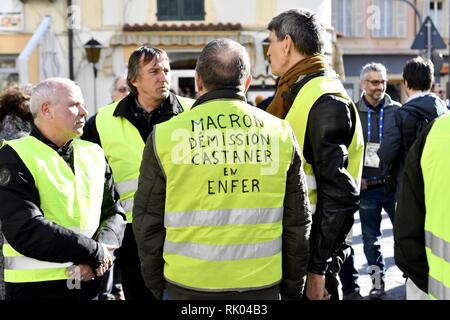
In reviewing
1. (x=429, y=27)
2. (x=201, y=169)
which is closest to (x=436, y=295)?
(x=201, y=169)

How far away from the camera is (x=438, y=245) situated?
2.21 metres

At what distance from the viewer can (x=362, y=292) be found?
576 cm

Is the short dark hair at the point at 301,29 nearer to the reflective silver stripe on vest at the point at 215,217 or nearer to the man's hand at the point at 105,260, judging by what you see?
the reflective silver stripe on vest at the point at 215,217

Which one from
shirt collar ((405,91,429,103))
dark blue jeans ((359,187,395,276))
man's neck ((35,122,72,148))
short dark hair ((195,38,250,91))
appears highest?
short dark hair ((195,38,250,91))

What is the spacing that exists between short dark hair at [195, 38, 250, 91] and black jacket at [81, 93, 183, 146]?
1424 mm

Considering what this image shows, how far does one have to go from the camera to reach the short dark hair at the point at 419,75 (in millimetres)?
5070

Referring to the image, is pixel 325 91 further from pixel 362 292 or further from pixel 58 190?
pixel 362 292

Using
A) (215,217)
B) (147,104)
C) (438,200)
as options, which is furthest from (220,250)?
(147,104)

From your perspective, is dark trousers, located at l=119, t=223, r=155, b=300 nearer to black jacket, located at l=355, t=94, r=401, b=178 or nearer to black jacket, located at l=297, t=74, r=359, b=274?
black jacket, located at l=297, t=74, r=359, b=274

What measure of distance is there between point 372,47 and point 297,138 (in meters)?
23.6

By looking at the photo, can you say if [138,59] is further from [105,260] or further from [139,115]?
[105,260]

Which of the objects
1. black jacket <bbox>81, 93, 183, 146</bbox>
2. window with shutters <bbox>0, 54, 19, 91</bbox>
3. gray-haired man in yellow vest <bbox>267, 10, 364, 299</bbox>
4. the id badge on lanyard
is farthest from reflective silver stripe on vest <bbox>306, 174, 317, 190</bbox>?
window with shutters <bbox>0, 54, 19, 91</bbox>

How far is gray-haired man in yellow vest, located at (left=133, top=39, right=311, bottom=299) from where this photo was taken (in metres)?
2.54

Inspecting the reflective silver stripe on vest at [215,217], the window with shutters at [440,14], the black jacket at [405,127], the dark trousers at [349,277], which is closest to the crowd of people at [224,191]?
the reflective silver stripe on vest at [215,217]
